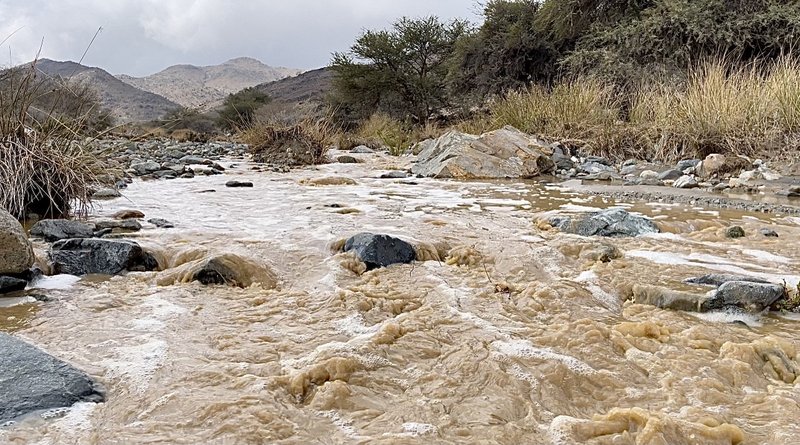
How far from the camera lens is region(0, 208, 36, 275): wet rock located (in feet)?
8.04

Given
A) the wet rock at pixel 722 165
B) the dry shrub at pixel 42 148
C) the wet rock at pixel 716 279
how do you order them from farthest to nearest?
the wet rock at pixel 722 165
the dry shrub at pixel 42 148
the wet rock at pixel 716 279

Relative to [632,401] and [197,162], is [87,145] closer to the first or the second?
[632,401]

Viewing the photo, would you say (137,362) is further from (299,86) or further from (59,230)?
(299,86)

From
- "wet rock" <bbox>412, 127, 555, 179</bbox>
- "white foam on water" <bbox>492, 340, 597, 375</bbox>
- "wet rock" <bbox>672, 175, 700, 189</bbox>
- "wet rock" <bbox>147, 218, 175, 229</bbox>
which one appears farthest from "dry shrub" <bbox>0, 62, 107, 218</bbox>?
"wet rock" <bbox>672, 175, 700, 189</bbox>

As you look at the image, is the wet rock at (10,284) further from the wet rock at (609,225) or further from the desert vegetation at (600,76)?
the desert vegetation at (600,76)

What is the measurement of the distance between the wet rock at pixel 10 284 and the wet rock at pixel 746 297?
111 inches

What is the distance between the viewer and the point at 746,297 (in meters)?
2.13

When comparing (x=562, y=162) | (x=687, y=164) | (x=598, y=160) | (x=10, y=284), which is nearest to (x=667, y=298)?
(x=10, y=284)

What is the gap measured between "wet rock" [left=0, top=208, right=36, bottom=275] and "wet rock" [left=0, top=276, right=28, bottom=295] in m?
0.06

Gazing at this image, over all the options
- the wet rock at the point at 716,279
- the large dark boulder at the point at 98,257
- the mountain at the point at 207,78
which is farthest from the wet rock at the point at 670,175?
the mountain at the point at 207,78

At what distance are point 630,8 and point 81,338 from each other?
14.1m

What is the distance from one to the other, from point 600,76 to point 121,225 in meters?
11.1

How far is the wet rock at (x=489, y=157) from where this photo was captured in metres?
7.54

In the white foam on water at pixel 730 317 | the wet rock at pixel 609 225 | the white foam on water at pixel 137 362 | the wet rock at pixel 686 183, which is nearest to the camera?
the white foam on water at pixel 137 362
